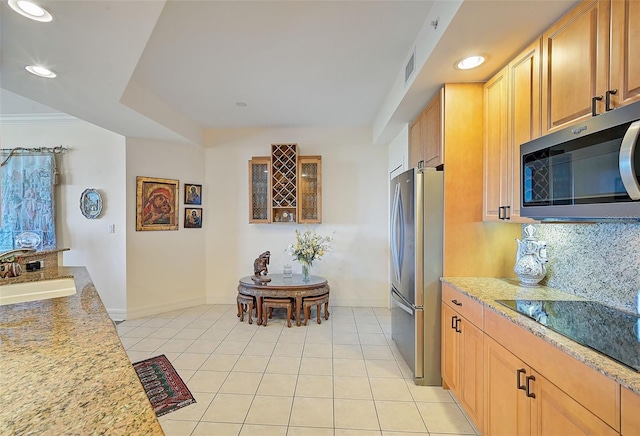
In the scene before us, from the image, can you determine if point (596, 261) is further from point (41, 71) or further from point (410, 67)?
point (41, 71)

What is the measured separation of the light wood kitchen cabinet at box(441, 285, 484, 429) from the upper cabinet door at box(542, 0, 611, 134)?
3.75 ft

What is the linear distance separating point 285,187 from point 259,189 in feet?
1.38

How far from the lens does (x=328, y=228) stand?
14.8 ft

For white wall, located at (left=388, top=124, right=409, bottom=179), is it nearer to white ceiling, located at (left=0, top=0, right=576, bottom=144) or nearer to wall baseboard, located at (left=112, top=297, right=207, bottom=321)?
white ceiling, located at (left=0, top=0, right=576, bottom=144)

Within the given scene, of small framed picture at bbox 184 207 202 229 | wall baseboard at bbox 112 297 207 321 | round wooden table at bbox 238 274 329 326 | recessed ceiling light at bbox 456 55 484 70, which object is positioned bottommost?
wall baseboard at bbox 112 297 207 321

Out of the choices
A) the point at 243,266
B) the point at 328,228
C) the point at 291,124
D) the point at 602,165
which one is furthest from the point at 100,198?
the point at 602,165

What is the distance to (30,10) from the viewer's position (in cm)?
155

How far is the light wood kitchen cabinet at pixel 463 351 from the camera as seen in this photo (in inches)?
→ 69.7

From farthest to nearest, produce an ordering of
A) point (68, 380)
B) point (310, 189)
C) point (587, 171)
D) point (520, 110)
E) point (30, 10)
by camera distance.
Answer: point (310, 189) < point (520, 110) < point (30, 10) < point (587, 171) < point (68, 380)

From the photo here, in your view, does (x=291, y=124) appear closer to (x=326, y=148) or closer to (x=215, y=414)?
(x=326, y=148)

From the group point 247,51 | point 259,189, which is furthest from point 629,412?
point 259,189

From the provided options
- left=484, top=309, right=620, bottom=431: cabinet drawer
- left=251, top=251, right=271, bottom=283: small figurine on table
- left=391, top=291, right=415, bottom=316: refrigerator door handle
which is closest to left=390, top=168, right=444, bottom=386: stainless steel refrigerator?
left=391, top=291, right=415, bottom=316: refrigerator door handle

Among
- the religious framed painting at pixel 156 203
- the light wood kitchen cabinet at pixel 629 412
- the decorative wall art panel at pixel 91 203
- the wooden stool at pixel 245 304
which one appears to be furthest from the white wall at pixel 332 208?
the light wood kitchen cabinet at pixel 629 412

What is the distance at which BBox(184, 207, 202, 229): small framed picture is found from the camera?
4.44 metres
